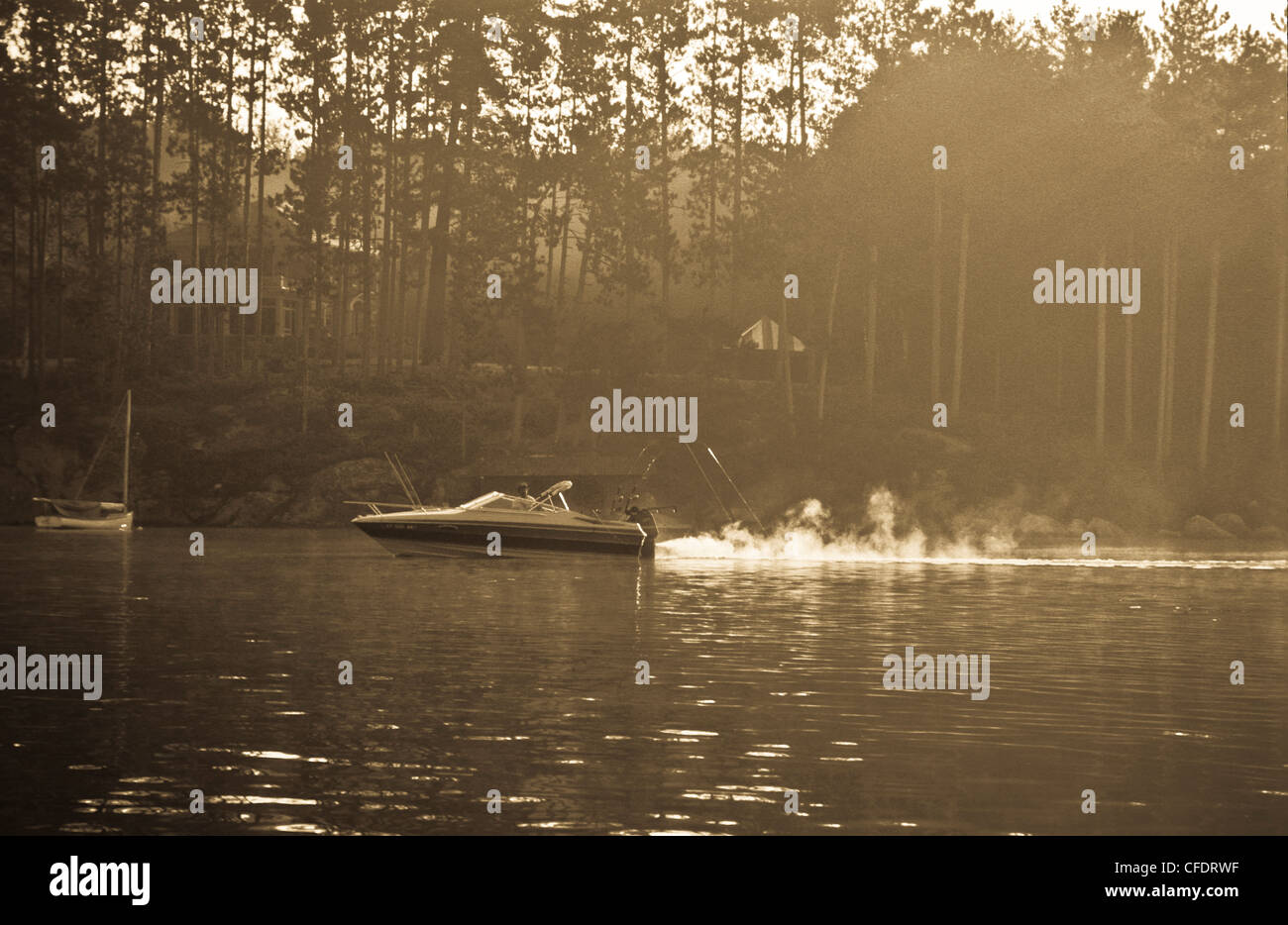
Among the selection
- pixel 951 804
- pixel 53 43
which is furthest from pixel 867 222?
pixel 951 804

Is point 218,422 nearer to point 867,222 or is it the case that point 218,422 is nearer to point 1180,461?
point 867,222

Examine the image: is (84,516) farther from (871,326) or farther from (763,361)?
(763,361)

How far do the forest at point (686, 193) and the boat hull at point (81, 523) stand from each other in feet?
33.9

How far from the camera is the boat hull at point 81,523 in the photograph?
5491cm

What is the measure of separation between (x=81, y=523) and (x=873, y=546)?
30.2 meters

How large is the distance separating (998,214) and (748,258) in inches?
455

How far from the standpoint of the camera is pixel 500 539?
41.9 meters

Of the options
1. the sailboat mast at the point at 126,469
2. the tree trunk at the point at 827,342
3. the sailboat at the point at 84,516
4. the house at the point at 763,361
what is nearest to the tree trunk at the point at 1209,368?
the tree trunk at the point at 827,342

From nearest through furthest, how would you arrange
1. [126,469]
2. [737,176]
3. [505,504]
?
1. [505,504]
2. [126,469]
3. [737,176]

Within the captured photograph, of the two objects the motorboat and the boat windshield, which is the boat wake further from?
the boat windshield

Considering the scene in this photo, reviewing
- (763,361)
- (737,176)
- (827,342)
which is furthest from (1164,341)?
(763,361)

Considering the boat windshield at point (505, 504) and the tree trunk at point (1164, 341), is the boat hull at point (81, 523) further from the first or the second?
the tree trunk at point (1164, 341)

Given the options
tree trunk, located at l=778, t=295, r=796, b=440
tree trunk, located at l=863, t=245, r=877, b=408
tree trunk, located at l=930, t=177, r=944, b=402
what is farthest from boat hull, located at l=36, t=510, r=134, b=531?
Result: tree trunk, located at l=930, t=177, r=944, b=402
